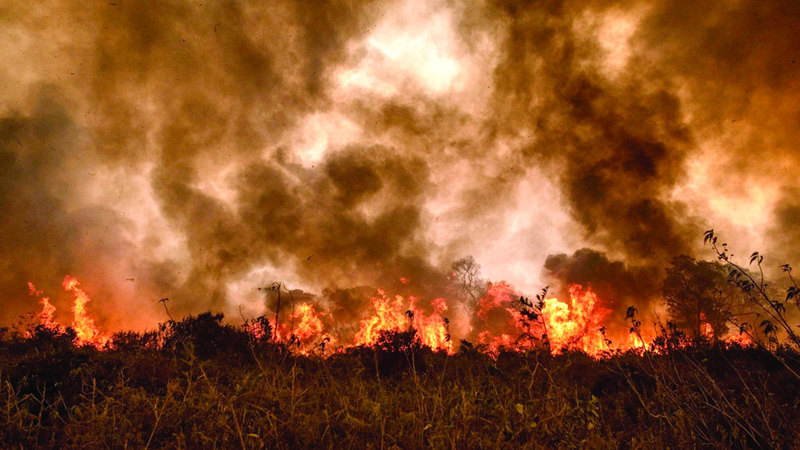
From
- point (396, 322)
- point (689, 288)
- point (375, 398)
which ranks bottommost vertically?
point (375, 398)

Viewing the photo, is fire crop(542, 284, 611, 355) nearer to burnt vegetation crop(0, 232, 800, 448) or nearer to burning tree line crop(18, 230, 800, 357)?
burning tree line crop(18, 230, 800, 357)

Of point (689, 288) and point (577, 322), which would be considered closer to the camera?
point (577, 322)

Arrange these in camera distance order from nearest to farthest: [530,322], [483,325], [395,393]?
[395,393] < [530,322] < [483,325]

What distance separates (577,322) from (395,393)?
22.3 meters

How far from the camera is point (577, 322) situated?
81.8 feet

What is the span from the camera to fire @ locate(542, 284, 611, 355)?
18.7m

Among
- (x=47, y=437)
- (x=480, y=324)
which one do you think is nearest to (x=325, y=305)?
(x=480, y=324)

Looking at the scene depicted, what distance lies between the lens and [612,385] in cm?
895

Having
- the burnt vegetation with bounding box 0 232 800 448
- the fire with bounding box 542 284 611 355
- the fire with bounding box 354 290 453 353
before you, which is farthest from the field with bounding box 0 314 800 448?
the fire with bounding box 354 290 453 353

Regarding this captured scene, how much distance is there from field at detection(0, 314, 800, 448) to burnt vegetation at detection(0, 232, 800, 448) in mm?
35

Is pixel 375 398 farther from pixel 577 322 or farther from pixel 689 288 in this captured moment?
pixel 689 288

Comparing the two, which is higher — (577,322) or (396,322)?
(396,322)

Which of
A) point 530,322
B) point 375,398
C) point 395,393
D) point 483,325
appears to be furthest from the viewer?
point 483,325

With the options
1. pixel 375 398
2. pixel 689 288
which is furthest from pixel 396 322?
pixel 689 288
